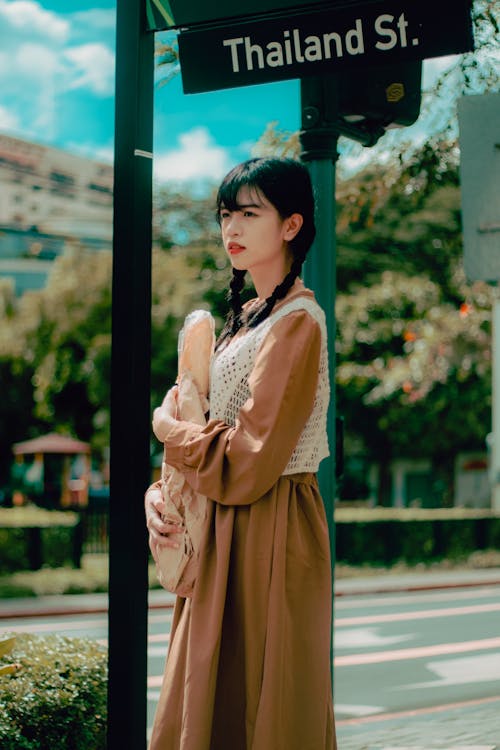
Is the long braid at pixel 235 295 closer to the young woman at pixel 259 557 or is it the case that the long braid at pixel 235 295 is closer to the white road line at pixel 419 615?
the young woman at pixel 259 557

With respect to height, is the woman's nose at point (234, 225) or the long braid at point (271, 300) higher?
the woman's nose at point (234, 225)

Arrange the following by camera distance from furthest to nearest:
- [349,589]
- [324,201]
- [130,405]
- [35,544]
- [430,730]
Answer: [35,544] → [349,589] → [430,730] → [324,201] → [130,405]

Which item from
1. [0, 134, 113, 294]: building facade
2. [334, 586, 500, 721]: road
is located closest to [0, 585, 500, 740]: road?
[334, 586, 500, 721]: road

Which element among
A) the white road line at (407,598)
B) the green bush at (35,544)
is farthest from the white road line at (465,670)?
the green bush at (35,544)

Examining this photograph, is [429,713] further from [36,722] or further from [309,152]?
[309,152]

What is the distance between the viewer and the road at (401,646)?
7.25 m

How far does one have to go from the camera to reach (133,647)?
281cm

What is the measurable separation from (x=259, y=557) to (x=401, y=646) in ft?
25.0

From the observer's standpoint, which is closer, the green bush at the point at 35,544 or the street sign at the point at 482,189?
the street sign at the point at 482,189

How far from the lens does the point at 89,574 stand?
15.9 m

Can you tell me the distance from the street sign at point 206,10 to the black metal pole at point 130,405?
0.43 feet

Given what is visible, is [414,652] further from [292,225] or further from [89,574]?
[89,574]

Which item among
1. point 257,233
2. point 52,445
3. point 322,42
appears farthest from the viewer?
point 52,445

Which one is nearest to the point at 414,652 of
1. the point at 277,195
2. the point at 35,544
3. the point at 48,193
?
the point at 277,195
